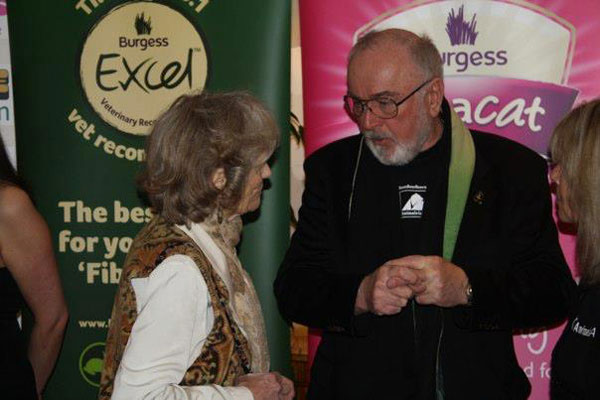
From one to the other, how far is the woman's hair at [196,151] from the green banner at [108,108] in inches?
44.1

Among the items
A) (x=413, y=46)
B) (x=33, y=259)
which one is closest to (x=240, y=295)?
(x=33, y=259)

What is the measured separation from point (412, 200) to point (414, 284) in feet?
1.21

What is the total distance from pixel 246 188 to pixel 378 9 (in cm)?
123

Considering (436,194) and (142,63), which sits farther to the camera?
(142,63)

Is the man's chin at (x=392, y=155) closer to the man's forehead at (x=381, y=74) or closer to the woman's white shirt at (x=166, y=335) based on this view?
the man's forehead at (x=381, y=74)

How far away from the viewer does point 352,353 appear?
2.52 meters

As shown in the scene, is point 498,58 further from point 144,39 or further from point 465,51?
point 144,39

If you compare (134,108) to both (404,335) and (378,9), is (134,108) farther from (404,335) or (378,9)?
A: (404,335)

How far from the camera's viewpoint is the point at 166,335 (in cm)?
175

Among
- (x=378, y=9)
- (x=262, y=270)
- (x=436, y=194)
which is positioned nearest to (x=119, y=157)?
(x=262, y=270)

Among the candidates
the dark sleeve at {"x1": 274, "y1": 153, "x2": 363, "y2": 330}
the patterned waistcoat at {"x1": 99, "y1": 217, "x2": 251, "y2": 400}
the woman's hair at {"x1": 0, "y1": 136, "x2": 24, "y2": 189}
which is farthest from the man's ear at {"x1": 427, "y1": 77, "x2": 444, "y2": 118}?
the woman's hair at {"x1": 0, "y1": 136, "x2": 24, "y2": 189}

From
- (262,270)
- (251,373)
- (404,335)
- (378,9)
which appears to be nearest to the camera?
(251,373)

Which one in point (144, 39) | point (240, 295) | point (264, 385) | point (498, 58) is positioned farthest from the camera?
point (144, 39)

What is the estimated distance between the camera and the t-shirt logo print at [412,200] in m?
2.51
